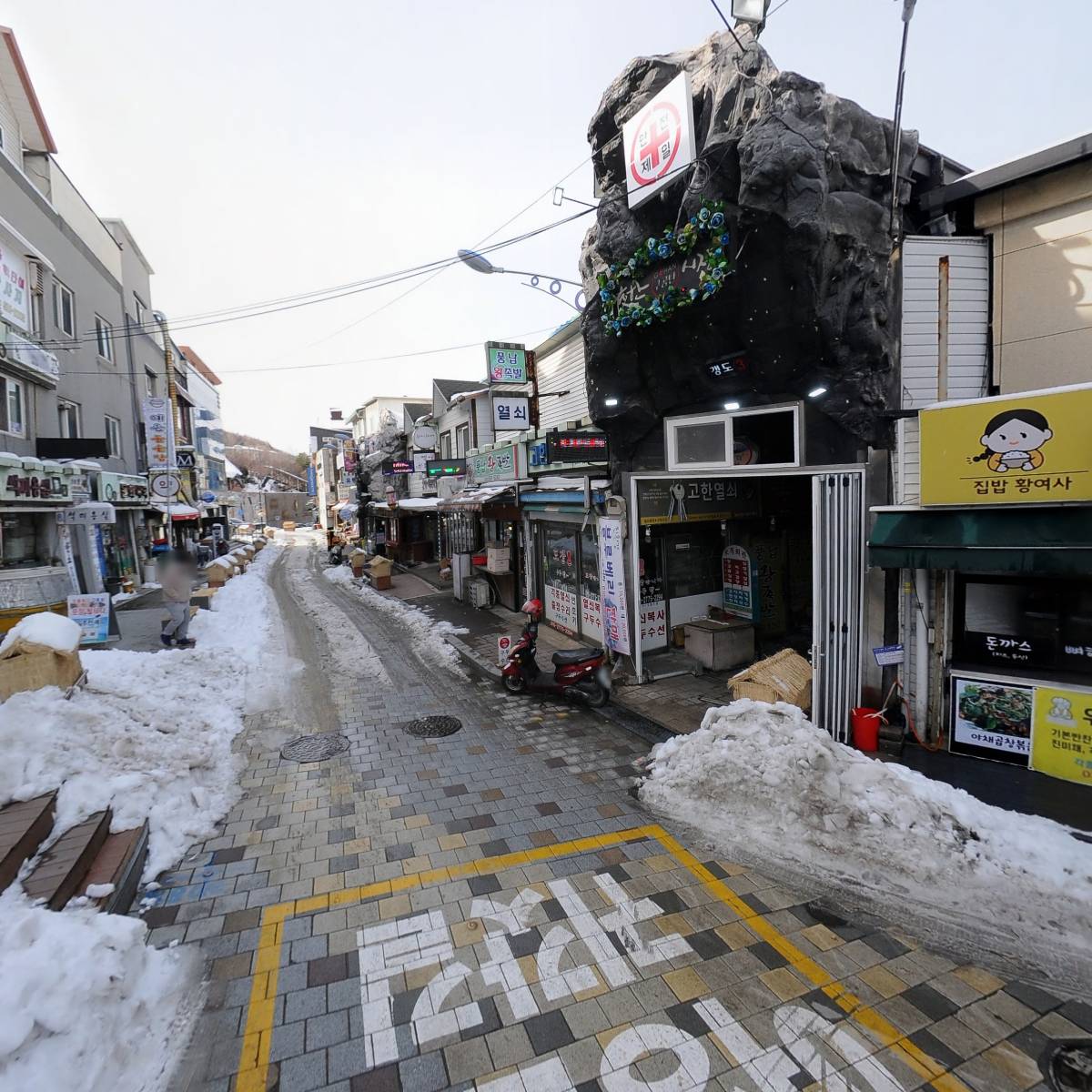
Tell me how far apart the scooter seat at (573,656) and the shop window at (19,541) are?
56.4ft

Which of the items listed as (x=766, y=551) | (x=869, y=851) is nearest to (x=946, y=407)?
(x=869, y=851)

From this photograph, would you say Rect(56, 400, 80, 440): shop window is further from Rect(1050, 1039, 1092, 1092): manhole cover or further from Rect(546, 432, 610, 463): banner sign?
Rect(1050, 1039, 1092, 1092): manhole cover

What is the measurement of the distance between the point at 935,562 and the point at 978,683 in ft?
5.80

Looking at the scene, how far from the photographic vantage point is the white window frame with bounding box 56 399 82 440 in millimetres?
19995

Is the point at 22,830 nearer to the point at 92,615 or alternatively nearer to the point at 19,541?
the point at 92,615

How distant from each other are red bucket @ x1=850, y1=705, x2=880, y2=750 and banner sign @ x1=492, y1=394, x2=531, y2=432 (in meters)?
11.0

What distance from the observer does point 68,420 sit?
822 inches

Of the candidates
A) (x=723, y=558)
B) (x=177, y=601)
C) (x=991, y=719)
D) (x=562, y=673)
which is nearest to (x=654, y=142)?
(x=723, y=558)

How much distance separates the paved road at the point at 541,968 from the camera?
3520 millimetres

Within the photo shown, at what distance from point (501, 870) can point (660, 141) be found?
33.9 feet

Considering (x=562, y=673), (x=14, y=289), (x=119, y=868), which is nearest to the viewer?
(x=119, y=868)

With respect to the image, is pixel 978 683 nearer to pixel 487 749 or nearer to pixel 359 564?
pixel 487 749

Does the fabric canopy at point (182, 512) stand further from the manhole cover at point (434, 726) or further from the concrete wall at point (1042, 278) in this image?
the concrete wall at point (1042, 278)

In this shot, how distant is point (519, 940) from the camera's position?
14.8ft
